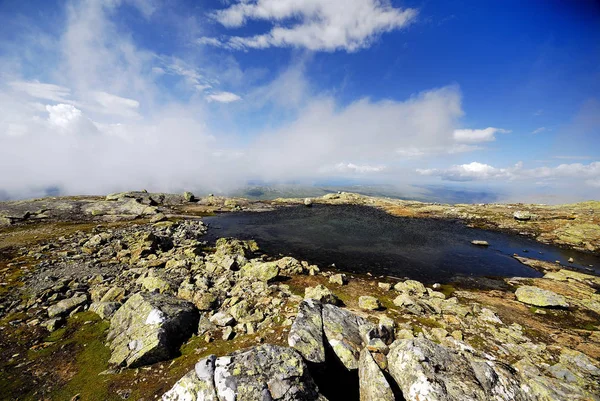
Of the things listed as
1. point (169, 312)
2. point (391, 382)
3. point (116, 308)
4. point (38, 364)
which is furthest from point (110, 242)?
point (391, 382)

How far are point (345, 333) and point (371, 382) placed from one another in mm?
3440

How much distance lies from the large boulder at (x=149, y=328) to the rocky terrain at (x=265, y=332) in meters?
0.09

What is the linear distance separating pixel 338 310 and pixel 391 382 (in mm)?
5454

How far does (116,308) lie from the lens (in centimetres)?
1945

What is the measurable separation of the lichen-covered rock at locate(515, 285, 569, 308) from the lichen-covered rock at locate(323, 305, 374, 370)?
80.6 ft

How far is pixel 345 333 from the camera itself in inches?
544

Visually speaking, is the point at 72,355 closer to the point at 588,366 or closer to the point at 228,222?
the point at 588,366

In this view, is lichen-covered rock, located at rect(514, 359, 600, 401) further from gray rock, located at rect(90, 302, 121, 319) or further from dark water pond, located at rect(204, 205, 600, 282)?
gray rock, located at rect(90, 302, 121, 319)

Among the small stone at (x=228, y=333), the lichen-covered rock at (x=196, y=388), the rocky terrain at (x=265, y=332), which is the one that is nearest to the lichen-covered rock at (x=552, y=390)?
the rocky terrain at (x=265, y=332)

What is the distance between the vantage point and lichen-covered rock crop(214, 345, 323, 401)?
8836 mm

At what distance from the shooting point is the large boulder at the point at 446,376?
9.67m

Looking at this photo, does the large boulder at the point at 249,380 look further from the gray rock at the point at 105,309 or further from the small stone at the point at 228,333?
the gray rock at the point at 105,309

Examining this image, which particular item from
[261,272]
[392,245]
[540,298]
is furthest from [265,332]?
[392,245]

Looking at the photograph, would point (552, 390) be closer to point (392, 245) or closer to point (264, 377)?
point (264, 377)
